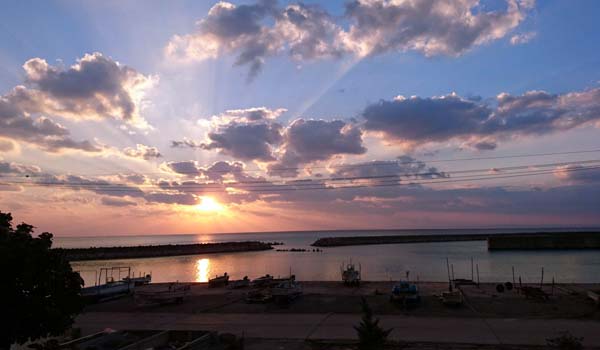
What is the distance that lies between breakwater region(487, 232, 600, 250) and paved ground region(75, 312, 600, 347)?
124734 millimetres

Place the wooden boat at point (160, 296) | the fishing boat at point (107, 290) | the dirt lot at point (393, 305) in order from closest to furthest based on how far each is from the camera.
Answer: the dirt lot at point (393, 305) < the wooden boat at point (160, 296) < the fishing boat at point (107, 290)

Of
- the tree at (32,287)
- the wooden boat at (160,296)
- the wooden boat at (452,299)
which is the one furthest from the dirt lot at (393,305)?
the tree at (32,287)

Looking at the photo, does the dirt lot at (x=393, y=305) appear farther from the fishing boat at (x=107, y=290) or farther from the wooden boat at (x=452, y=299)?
the fishing boat at (x=107, y=290)

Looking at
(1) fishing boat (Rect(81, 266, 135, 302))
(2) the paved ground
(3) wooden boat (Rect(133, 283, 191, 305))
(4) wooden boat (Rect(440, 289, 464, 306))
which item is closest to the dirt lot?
(4) wooden boat (Rect(440, 289, 464, 306))

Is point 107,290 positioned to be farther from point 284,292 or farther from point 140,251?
point 140,251

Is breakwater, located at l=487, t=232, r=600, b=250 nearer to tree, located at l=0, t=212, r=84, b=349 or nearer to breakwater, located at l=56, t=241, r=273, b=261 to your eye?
breakwater, located at l=56, t=241, r=273, b=261

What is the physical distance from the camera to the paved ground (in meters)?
23.8

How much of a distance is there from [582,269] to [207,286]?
70.5 meters

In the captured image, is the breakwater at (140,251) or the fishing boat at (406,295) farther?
the breakwater at (140,251)

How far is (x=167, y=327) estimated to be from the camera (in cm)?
2905

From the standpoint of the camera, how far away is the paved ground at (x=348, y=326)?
23812mm

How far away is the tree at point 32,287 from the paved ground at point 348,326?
12949mm

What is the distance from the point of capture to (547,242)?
14188cm

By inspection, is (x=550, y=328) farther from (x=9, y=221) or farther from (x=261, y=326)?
(x=9, y=221)
